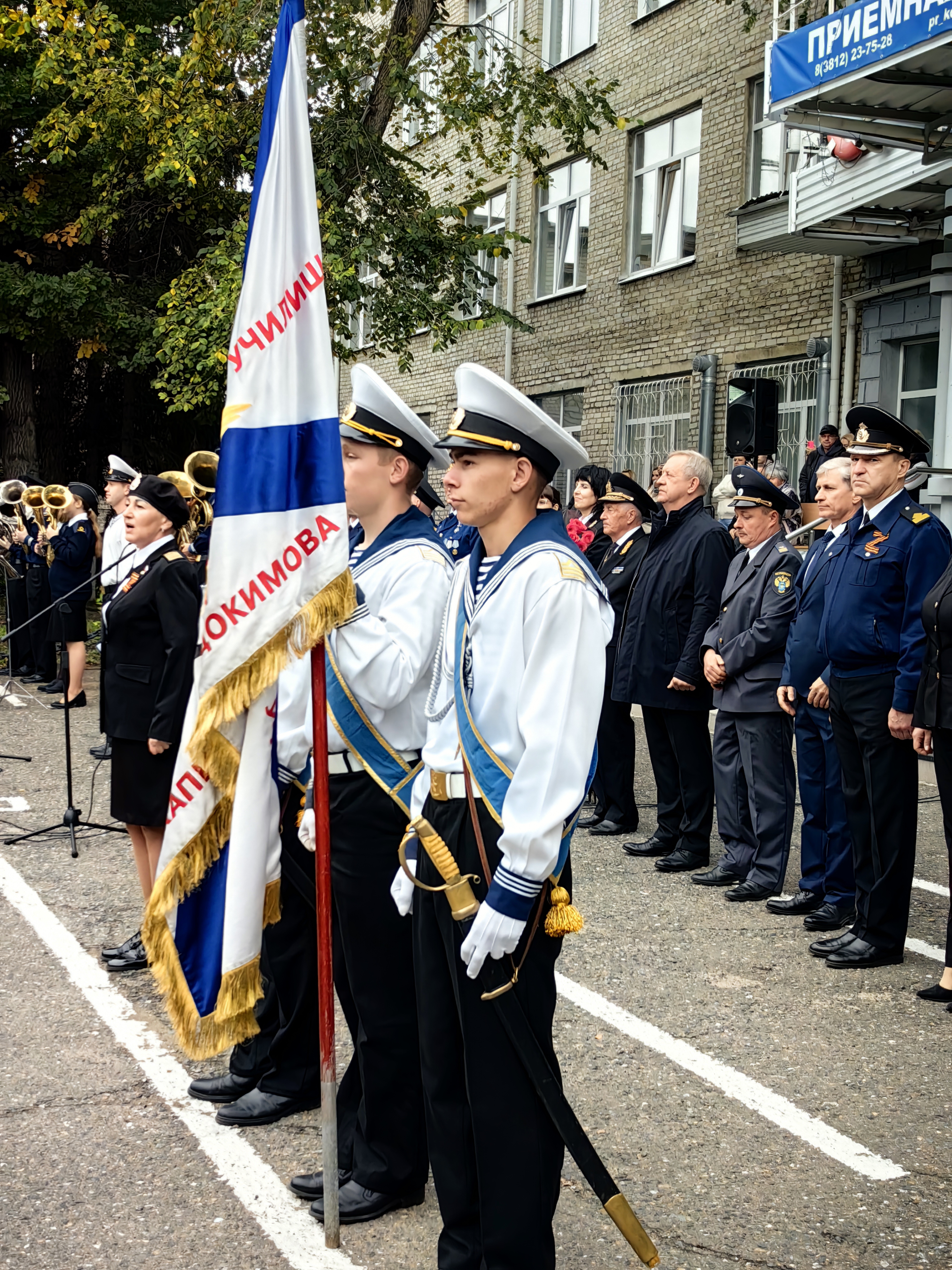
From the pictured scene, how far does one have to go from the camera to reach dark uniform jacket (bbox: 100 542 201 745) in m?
5.21

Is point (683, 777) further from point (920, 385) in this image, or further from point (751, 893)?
point (920, 385)

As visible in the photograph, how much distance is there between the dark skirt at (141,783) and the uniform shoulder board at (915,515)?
3.22 metres

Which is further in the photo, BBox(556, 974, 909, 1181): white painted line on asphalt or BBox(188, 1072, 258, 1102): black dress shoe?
BBox(188, 1072, 258, 1102): black dress shoe

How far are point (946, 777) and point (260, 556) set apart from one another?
3.15 meters

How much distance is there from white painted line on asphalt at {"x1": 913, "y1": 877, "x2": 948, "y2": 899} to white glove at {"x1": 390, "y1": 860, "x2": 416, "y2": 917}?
4.32 metres

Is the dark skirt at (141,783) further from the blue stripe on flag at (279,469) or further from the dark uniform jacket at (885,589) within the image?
the dark uniform jacket at (885,589)

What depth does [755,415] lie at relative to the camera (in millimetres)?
12711

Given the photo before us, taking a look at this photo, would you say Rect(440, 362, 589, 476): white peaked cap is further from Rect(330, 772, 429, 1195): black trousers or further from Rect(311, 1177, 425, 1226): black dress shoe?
Rect(311, 1177, 425, 1226): black dress shoe

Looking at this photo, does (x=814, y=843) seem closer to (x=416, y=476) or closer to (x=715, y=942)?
(x=715, y=942)

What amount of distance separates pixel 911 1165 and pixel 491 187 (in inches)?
864

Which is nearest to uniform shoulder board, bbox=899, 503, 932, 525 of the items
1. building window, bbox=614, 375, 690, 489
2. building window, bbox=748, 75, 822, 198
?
building window, bbox=748, 75, 822, 198

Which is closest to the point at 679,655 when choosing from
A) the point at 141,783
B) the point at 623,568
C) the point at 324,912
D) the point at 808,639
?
the point at 623,568

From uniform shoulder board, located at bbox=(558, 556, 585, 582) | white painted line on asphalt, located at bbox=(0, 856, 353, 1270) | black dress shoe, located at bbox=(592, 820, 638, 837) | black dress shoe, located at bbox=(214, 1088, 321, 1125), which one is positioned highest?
uniform shoulder board, located at bbox=(558, 556, 585, 582)

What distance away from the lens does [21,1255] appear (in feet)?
10.5
